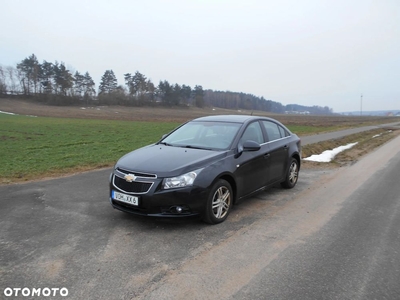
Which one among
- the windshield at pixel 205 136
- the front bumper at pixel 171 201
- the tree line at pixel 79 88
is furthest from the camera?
the tree line at pixel 79 88

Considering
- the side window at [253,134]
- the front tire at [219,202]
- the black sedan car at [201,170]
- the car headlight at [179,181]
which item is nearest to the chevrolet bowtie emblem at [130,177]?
the black sedan car at [201,170]

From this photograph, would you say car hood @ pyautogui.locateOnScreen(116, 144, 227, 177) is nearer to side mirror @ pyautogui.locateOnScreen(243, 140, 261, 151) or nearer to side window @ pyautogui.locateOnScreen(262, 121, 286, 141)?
side mirror @ pyautogui.locateOnScreen(243, 140, 261, 151)

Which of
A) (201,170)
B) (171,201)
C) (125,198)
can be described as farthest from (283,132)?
(125,198)

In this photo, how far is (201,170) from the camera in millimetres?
4301

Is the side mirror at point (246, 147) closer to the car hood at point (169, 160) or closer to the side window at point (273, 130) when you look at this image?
the car hood at point (169, 160)

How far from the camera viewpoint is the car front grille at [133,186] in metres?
4.18

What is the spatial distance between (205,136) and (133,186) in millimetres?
1743

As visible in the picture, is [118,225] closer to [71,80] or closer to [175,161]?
[175,161]

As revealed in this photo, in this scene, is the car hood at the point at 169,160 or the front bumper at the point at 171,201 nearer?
the front bumper at the point at 171,201

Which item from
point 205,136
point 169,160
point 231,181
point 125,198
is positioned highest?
point 205,136

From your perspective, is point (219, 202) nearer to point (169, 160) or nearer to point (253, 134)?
point (169, 160)

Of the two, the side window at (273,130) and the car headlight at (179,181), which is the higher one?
the side window at (273,130)

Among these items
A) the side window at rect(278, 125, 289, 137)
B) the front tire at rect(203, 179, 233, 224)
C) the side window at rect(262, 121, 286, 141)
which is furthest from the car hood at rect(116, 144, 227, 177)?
the side window at rect(278, 125, 289, 137)

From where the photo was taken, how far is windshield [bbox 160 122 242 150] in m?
5.13
